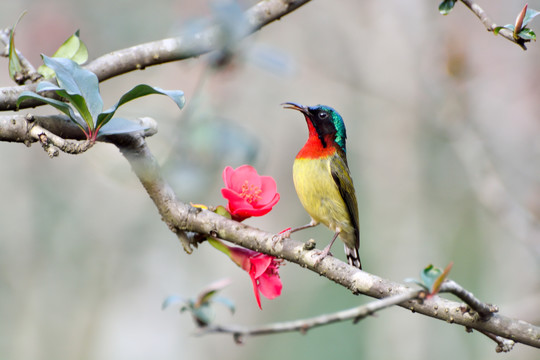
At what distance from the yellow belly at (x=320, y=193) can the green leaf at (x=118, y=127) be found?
51.5 inches

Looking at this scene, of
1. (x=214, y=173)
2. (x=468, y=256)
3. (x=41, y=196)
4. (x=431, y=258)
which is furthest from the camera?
(x=468, y=256)

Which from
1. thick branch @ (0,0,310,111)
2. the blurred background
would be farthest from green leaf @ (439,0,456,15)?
the blurred background

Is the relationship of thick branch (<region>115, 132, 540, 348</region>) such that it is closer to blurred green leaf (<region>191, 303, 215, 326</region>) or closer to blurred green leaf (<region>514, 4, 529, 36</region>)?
blurred green leaf (<region>191, 303, 215, 326</region>)

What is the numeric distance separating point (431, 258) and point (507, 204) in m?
2.64

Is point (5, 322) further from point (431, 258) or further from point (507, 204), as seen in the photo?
point (507, 204)

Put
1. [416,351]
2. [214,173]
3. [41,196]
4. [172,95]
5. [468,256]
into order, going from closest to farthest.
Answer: [172,95] < [214,173] < [416,351] < [41,196] < [468,256]

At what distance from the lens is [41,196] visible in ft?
23.6

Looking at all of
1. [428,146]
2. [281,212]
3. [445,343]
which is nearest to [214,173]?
[281,212]

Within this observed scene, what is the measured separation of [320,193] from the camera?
2848 millimetres

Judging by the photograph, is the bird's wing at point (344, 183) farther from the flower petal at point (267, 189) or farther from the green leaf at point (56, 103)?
the green leaf at point (56, 103)

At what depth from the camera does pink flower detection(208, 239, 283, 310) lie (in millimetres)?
1752

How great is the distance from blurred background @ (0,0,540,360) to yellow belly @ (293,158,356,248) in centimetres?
242

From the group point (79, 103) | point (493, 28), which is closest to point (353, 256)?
point (493, 28)

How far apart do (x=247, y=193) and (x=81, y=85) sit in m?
0.59
